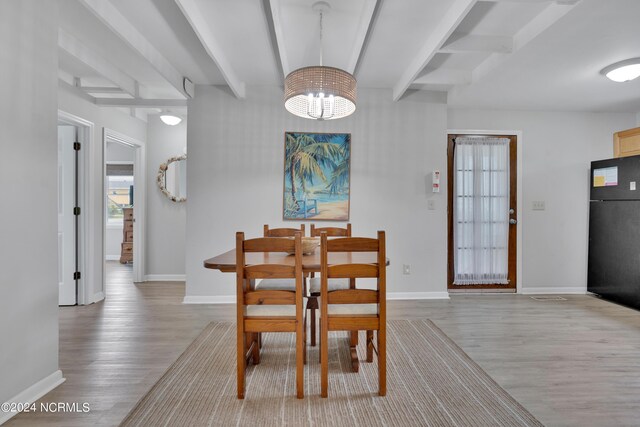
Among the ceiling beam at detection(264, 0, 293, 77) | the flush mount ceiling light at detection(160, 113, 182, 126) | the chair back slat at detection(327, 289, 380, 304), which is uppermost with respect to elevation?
the ceiling beam at detection(264, 0, 293, 77)

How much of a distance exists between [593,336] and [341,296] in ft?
7.81

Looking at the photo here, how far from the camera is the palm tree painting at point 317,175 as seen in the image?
3.78 metres

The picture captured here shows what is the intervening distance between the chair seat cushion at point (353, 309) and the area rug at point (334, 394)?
1.46 ft

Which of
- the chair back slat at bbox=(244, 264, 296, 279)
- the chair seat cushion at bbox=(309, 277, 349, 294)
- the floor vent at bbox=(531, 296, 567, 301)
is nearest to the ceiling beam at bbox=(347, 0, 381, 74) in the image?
the chair back slat at bbox=(244, 264, 296, 279)

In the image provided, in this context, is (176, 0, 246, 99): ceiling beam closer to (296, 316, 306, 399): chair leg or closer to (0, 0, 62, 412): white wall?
(0, 0, 62, 412): white wall

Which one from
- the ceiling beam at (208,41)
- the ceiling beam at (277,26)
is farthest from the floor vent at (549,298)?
the ceiling beam at (208,41)

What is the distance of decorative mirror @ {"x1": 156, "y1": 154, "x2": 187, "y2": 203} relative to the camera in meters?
4.79

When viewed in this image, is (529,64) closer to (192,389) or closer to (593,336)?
(593,336)

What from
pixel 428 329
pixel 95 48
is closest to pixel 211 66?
pixel 95 48

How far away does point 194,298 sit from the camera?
372 centimetres

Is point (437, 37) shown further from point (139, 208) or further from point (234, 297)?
point (139, 208)

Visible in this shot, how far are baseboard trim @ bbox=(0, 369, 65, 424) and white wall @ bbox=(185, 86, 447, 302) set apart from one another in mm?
1740

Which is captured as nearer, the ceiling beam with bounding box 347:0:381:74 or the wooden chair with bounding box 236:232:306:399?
the wooden chair with bounding box 236:232:306:399

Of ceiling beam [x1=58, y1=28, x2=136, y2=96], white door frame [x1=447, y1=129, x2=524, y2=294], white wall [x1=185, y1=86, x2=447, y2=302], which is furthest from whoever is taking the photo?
white door frame [x1=447, y1=129, x2=524, y2=294]
